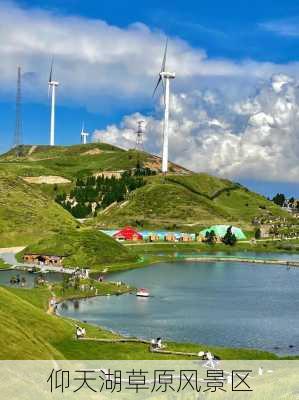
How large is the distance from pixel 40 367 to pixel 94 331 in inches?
1336

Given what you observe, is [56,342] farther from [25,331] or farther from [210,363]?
[210,363]

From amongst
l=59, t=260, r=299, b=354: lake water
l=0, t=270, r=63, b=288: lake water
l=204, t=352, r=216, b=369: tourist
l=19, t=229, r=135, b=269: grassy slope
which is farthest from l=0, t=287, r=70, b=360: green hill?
l=19, t=229, r=135, b=269: grassy slope

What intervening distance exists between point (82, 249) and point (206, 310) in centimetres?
7325

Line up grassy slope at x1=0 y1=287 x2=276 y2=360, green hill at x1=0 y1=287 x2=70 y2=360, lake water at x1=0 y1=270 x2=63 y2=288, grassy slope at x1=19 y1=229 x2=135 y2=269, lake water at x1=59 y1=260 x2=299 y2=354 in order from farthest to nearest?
grassy slope at x1=19 y1=229 x2=135 y2=269 < lake water at x1=0 y1=270 x2=63 y2=288 < lake water at x1=59 y1=260 x2=299 y2=354 < grassy slope at x1=0 y1=287 x2=276 y2=360 < green hill at x1=0 y1=287 x2=70 y2=360

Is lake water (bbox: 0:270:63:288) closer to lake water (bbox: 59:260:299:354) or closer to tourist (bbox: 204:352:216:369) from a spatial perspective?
lake water (bbox: 59:260:299:354)

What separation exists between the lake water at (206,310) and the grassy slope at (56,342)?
9.39m

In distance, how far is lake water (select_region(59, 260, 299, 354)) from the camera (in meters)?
92.9

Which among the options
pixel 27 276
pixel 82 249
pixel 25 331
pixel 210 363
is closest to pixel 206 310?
pixel 27 276

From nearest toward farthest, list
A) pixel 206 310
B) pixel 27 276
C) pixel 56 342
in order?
pixel 56 342, pixel 206 310, pixel 27 276

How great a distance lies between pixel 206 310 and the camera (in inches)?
4555

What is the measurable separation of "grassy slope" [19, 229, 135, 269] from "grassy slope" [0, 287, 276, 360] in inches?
3603

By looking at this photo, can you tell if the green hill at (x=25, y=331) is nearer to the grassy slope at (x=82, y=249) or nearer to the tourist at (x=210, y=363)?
the tourist at (x=210, y=363)

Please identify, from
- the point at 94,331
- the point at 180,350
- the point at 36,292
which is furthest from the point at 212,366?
the point at 36,292

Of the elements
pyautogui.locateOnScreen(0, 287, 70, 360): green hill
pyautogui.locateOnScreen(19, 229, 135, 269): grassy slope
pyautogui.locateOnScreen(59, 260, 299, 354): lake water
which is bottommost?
pyautogui.locateOnScreen(59, 260, 299, 354): lake water
